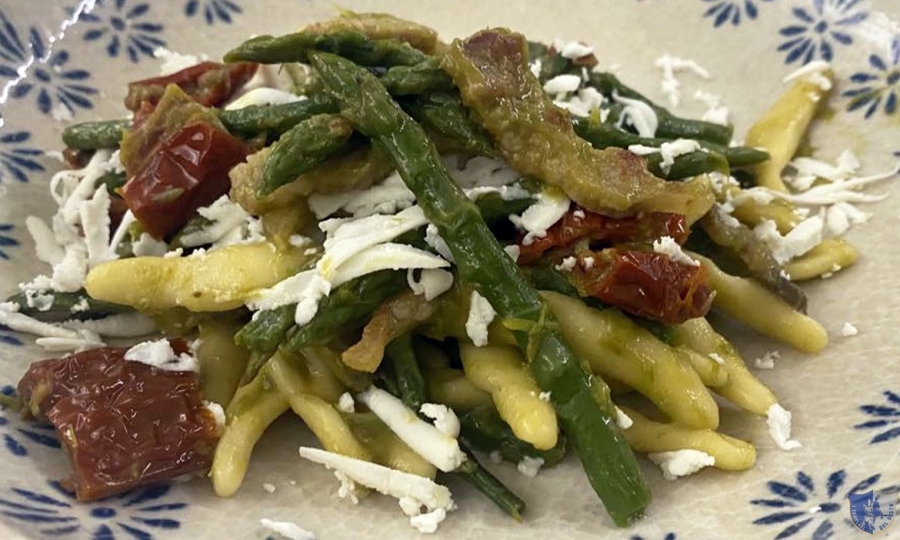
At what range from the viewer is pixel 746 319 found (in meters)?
2.68

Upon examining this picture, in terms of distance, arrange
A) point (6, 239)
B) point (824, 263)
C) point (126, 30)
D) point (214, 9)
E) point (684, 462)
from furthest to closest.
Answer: point (214, 9) < point (126, 30) < point (6, 239) < point (824, 263) < point (684, 462)

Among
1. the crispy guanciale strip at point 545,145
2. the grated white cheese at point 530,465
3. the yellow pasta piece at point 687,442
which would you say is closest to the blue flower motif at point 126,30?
the crispy guanciale strip at point 545,145

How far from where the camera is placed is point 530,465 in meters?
2.41

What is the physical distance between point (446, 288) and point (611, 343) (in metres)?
0.43

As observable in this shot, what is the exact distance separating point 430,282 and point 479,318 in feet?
0.51

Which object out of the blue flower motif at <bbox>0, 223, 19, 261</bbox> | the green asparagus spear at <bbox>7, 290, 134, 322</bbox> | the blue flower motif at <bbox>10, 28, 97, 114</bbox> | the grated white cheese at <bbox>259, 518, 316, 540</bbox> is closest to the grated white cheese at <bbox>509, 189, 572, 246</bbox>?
the grated white cheese at <bbox>259, 518, 316, 540</bbox>

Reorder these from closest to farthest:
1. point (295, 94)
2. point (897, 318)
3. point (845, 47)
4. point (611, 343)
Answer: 1. point (611, 343)
2. point (897, 318)
3. point (295, 94)
4. point (845, 47)

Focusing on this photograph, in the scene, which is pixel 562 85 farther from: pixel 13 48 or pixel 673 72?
pixel 13 48

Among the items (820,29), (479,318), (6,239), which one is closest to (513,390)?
(479,318)

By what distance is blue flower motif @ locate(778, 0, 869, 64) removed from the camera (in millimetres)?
3400

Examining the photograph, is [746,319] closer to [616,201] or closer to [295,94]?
[616,201]

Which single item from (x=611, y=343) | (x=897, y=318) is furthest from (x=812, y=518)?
(x=897, y=318)

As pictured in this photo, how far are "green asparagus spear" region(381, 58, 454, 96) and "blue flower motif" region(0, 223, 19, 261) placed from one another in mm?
1332

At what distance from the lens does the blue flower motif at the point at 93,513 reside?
2090mm
